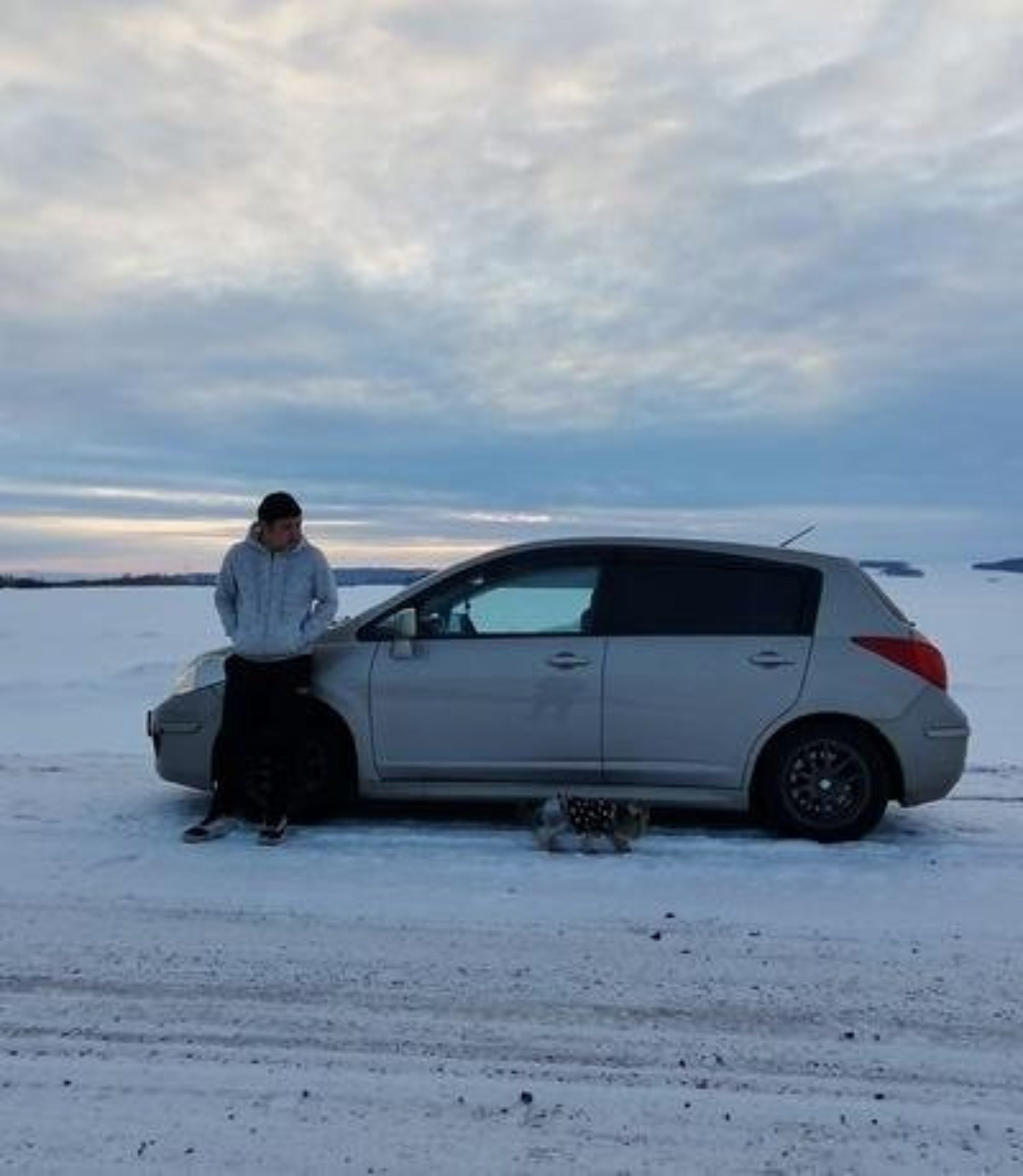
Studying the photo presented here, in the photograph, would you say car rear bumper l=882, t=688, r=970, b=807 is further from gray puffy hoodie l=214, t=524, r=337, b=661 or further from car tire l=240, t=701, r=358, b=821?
gray puffy hoodie l=214, t=524, r=337, b=661

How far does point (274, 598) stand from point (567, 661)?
1.58 m

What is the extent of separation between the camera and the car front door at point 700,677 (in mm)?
6297

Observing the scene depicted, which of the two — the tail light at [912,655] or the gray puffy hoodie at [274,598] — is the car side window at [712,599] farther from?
the gray puffy hoodie at [274,598]

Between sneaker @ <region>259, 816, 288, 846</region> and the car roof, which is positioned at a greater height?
the car roof

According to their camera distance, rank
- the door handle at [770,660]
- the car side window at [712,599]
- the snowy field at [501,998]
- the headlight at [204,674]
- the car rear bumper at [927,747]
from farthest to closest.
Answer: the headlight at [204,674] → the car side window at [712,599] → the door handle at [770,660] → the car rear bumper at [927,747] → the snowy field at [501,998]

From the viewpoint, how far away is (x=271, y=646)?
6.27 metres

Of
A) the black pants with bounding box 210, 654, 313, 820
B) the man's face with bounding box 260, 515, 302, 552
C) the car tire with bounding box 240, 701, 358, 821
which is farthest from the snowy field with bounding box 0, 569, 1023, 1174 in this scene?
the man's face with bounding box 260, 515, 302, 552

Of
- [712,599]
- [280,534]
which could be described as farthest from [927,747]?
[280,534]

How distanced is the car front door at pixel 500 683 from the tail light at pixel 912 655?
1.44 m

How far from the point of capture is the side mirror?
6.50m

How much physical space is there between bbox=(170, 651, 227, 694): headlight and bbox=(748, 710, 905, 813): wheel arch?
2.93m

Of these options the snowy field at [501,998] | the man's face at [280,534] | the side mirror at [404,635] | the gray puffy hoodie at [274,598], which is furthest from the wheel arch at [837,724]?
the man's face at [280,534]

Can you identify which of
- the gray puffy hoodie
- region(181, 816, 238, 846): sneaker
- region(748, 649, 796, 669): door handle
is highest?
the gray puffy hoodie

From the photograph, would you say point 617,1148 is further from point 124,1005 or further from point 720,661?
point 720,661
